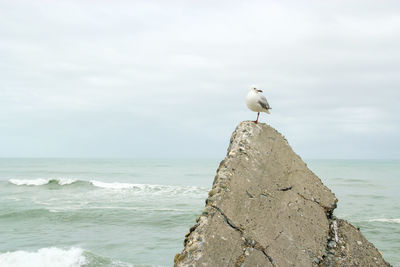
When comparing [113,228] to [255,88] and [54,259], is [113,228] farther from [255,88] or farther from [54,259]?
[255,88]

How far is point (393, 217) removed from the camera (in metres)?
21.3

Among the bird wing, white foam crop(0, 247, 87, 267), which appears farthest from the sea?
the bird wing

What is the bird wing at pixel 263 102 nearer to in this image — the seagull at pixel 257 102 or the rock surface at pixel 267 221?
the seagull at pixel 257 102

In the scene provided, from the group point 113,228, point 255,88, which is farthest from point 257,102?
point 113,228

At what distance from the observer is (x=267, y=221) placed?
12.1 feet

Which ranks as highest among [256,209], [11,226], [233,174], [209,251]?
[233,174]

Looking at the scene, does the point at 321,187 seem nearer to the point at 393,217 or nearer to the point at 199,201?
the point at 393,217

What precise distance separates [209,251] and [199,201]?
2439 cm

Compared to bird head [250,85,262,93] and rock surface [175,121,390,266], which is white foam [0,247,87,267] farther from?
rock surface [175,121,390,266]

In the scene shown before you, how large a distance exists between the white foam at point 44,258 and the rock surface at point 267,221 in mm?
9209

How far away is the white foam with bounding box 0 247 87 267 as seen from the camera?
11.7 metres

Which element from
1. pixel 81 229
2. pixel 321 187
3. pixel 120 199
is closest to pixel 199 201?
pixel 120 199

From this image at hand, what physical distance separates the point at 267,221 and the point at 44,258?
34.0ft

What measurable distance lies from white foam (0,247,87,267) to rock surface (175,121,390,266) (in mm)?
9209
